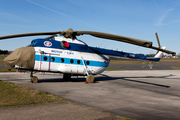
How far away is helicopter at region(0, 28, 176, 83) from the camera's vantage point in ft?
44.5

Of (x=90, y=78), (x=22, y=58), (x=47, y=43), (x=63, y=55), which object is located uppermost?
(x=47, y=43)

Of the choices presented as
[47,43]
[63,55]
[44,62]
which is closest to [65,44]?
[63,55]

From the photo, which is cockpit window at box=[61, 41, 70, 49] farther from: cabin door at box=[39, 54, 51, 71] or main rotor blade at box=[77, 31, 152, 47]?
main rotor blade at box=[77, 31, 152, 47]

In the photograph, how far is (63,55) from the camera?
15.2 m

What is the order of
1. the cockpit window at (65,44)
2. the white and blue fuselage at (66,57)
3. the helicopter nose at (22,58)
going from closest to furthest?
the helicopter nose at (22,58), the white and blue fuselage at (66,57), the cockpit window at (65,44)

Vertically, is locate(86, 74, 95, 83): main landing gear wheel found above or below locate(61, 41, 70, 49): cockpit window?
below

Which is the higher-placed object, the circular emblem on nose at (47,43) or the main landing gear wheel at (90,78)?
the circular emblem on nose at (47,43)

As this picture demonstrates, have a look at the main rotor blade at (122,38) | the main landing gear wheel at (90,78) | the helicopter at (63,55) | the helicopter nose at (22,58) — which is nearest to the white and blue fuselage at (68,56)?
the helicopter at (63,55)

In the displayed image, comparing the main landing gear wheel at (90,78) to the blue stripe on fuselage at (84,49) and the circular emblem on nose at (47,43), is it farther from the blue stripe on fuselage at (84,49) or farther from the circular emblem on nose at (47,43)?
the circular emblem on nose at (47,43)

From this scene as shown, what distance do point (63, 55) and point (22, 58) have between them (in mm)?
3439

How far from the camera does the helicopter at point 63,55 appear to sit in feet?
44.5

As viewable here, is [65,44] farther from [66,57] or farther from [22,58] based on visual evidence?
[22,58]

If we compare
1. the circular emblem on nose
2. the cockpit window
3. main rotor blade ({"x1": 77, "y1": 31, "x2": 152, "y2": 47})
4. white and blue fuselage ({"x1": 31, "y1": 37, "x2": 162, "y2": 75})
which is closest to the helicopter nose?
white and blue fuselage ({"x1": 31, "y1": 37, "x2": 162, "y2": 75})

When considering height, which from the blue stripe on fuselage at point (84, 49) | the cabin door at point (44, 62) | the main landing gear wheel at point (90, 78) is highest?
the blue stripe on fuselage at point (84, 49)
